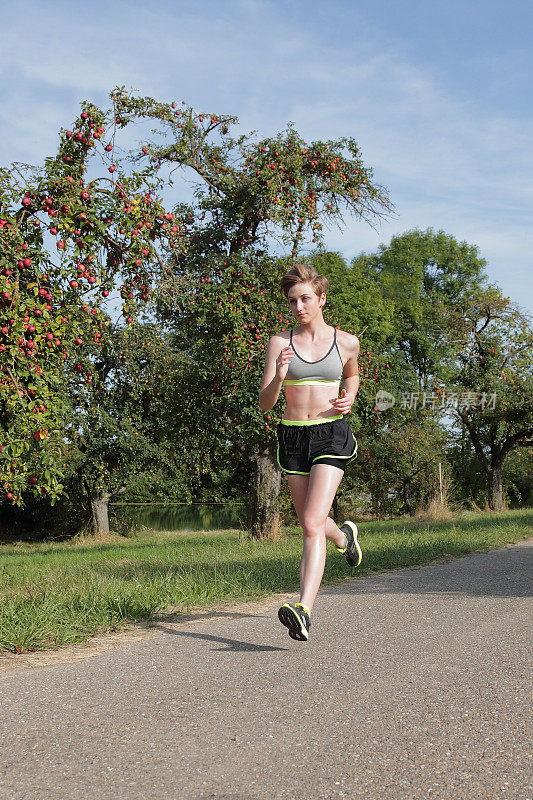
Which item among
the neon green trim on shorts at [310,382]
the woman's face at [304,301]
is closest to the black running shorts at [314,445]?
the neon green trim on shorts at [310,382]

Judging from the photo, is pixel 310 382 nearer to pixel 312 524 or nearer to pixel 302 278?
pixel 302 278

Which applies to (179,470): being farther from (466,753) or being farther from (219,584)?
(466,753)

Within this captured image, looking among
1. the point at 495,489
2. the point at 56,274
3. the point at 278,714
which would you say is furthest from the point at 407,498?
the point at 278,714

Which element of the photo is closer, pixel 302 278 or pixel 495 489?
pixel 302 278

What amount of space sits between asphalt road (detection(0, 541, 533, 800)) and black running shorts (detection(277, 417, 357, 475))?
1.07 meters

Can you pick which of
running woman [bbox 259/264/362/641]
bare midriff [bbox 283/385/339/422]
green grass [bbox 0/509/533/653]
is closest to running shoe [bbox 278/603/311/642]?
running woman [bbox 259/264/362/641]

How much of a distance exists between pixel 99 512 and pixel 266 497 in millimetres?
15310

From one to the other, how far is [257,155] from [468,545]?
8.08 meters

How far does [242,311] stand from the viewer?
13.5m

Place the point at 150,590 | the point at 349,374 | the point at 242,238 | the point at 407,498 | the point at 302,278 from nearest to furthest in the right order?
the point at 302,278 → the point at 349,374 → the point at 150,590 → the point at 242,238 → the point at 407,498

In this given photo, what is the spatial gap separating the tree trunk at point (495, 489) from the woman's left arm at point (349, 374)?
23979 mm

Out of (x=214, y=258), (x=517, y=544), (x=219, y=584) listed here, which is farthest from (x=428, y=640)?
(x=214, y=258)

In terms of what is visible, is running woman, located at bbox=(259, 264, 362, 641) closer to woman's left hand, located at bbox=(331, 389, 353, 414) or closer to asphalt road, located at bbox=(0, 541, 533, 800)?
woman's left hand, located at bbox=(331, 389, 353, 414)

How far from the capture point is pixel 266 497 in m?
15.0
